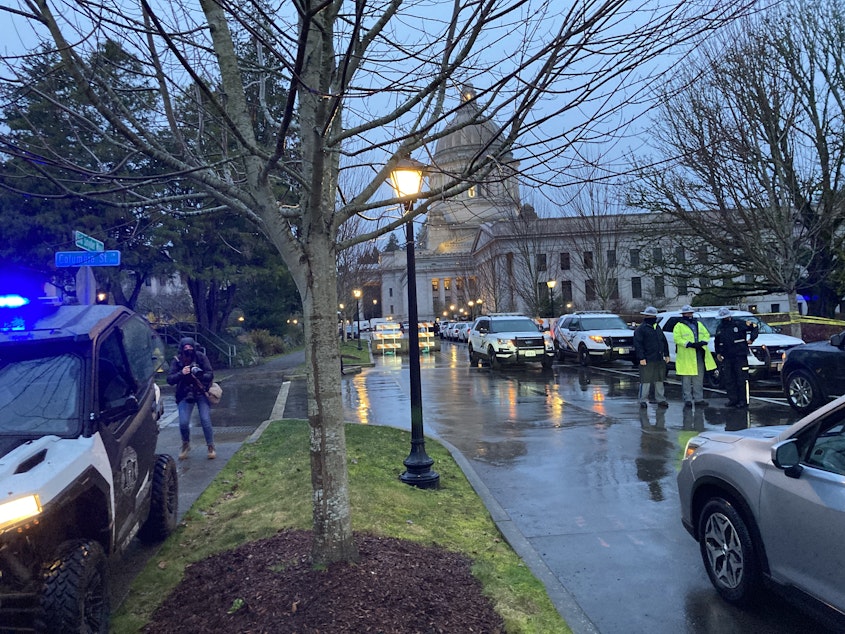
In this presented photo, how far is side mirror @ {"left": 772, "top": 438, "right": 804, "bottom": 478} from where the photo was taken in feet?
11.2

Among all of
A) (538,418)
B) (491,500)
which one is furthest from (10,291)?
(538,418)

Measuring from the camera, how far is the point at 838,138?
60.5 feet

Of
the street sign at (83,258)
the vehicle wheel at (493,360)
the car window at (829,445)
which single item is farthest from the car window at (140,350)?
the vehicle wheel at (493,360)

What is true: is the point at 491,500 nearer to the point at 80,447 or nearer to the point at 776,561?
the point at 776,561

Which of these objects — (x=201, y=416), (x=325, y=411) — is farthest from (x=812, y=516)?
(x=201, y=416)

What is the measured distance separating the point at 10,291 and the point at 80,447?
1151 mm

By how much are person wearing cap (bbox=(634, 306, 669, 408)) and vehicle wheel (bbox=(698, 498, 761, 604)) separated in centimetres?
797

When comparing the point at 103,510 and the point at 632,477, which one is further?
the point at 632,477

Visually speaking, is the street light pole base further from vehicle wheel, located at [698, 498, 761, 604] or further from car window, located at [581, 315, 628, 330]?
car window, located at [581, 315, 628, 330]

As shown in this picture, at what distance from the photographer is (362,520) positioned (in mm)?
5148

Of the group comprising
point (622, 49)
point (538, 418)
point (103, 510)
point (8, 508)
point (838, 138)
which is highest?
point (838, 138)

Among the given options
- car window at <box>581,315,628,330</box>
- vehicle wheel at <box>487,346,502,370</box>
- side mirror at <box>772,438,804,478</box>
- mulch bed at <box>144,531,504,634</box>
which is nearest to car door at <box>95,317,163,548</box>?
mulch bed at <box>144,531,504,634</box>

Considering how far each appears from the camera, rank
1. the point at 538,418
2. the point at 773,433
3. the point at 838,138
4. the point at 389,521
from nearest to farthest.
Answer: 1. the point at 773,433
2. the point at 389,521
3. the point at 538,418
4. the point at 838,138

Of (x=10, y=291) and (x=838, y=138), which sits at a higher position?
(x=838, y=138)
